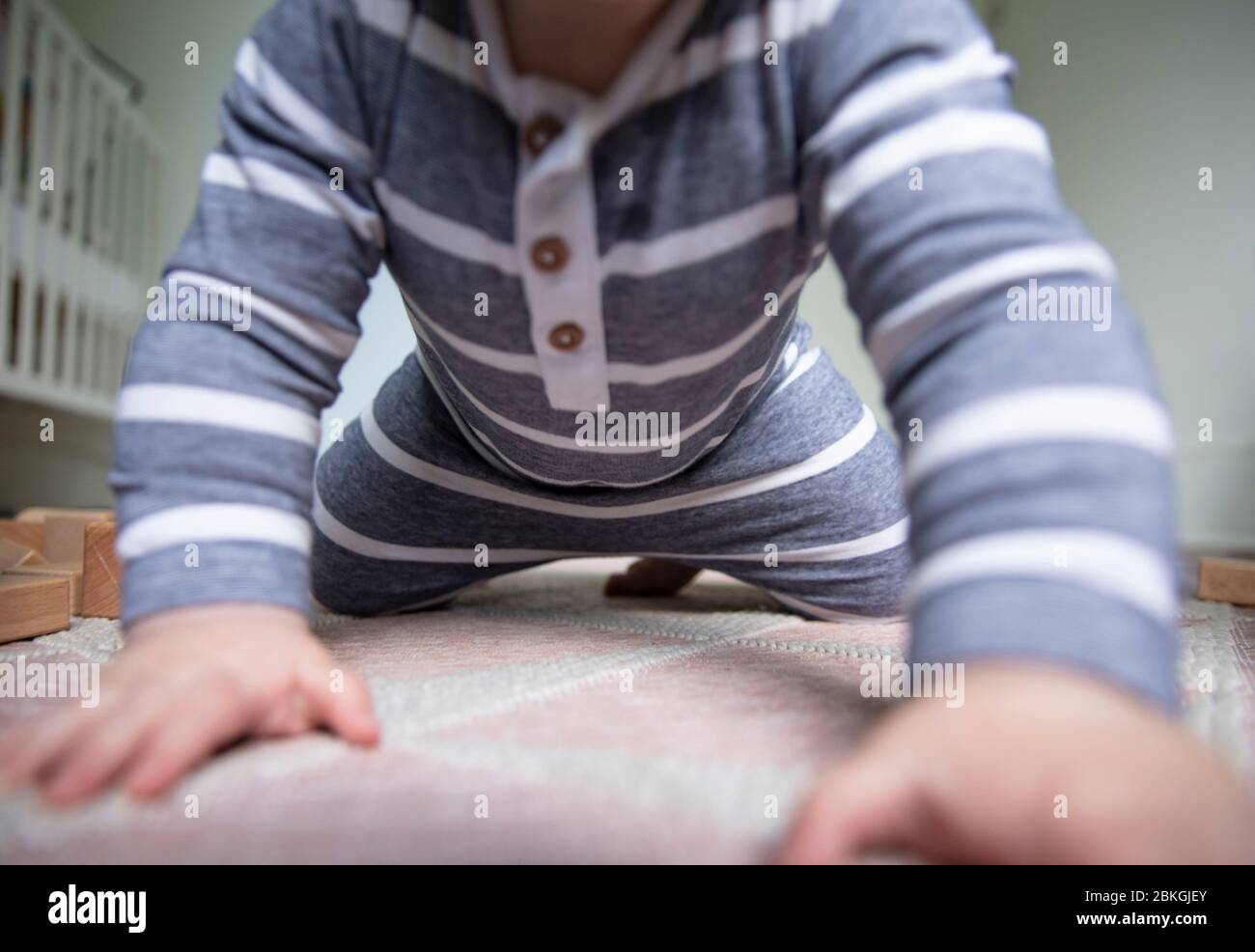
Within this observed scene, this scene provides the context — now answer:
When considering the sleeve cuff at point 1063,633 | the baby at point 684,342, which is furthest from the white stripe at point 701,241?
the sleeve cuff at point 1063,633

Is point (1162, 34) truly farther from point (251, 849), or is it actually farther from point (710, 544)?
point (251, 849)

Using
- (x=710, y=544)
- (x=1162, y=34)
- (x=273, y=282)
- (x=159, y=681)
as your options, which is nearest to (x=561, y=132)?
(x=273, y=282)

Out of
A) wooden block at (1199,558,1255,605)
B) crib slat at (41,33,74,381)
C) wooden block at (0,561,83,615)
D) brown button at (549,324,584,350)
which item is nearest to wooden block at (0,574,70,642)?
wooden block at (0,561,83,615)

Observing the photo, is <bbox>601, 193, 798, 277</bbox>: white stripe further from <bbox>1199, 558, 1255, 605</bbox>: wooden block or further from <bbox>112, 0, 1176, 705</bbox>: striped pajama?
<bbox>1199, 558, 1255, 605</bbox>: wooden block

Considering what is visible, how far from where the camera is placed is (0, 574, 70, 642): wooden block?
56cm

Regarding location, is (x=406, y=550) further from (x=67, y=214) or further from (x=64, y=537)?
(x=67, y=214)

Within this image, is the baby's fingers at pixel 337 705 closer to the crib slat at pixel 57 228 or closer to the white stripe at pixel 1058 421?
the white stripe at pixel 1058 421

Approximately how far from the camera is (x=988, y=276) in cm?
31

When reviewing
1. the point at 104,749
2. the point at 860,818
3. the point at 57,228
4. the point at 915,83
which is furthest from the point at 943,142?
the point at 57,228

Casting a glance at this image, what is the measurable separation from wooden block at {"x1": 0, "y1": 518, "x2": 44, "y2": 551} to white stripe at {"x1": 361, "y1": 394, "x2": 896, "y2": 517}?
0.43 meters

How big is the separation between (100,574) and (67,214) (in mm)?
1527

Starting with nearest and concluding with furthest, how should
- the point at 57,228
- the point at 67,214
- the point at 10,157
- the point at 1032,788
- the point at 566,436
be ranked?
the point at 1032,788 → the point at 566,436 → the point at 10,157 → the point at 57,228 → the point at 67,214

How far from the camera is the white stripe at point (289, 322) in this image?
396 millimetres
